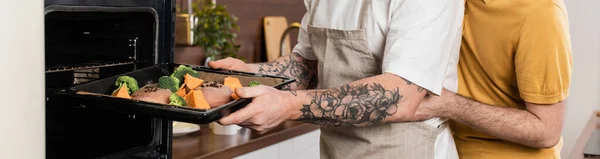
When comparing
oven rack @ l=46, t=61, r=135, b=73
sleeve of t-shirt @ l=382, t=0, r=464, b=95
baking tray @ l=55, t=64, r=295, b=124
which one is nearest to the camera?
baking tray @ l=55, t=64, r=295, b=124

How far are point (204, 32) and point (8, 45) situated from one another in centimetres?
230

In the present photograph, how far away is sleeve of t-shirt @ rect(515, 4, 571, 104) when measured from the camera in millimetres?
1639

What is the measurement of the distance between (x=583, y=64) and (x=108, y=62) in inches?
140

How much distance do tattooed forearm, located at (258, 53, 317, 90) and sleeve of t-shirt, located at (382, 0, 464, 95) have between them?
1.29 ft

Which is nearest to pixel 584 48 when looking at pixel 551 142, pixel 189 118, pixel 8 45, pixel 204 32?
pixel 204 32

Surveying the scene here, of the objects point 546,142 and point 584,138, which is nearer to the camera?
point 546,142

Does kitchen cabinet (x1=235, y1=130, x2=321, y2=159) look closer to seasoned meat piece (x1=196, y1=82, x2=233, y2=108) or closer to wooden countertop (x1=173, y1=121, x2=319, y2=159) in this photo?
wooden countertop (x1=173, y1=121, x2=319, y2=159)

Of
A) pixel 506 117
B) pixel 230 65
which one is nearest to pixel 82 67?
pixel 230 65

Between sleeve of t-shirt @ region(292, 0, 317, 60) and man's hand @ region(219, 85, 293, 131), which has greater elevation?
sleeve of t-shirt @ region(292, 0, 317, 60)

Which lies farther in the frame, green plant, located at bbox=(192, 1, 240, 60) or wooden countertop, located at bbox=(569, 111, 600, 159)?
green plant, located at bbox=(192, 1, 240, 60)

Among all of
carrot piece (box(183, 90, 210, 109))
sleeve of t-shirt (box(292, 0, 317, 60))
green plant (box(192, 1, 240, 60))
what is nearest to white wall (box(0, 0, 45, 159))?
carrot piece (box(183, 90, 210, 109))

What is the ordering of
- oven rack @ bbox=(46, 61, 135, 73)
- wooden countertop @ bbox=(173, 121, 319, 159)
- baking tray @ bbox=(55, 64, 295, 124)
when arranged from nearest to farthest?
baking tray @ bbox=(55, 64, 295, 124) → oven rack @ bbox=(46, 61, 135, 73) → wooden countertop @ bbox=(173, 121, 319, 159)

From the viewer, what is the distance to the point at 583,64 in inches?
172

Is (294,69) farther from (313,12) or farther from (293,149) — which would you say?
(293,149)
